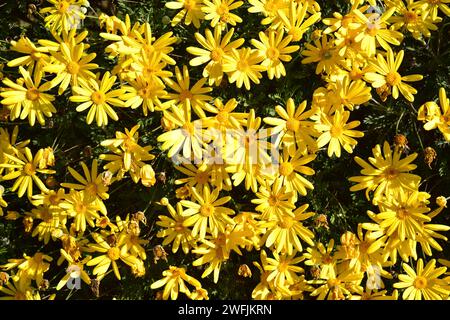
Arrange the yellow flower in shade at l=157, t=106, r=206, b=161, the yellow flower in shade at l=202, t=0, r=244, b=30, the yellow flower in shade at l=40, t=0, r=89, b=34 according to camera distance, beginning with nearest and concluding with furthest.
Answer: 1. the yellow flower in shade at l=157, t=106, r=206, b=161
2. the yellow flower in shade at l=202, t=0, r=244, b=30
3. the yellow flower in shade at l=40, t=0, r=89, b=34

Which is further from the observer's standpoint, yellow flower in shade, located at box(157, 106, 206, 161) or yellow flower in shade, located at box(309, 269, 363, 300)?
yellow flower in shade, located at box(309, 269, 363, 300)

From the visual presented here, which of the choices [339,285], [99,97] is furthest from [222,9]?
[339,285]

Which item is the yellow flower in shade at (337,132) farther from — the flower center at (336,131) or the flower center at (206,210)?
the flower center at (206,210)

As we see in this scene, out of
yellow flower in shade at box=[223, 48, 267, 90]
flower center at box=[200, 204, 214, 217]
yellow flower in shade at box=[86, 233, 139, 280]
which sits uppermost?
yellow flower in shade at box=[223, 48, 267, 90]

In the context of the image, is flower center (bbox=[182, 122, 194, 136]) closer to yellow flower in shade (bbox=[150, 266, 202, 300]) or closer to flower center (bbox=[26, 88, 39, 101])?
yellow flower in shade (bbox=[150, 266, 202, 300])

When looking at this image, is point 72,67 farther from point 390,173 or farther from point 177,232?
point 390,173

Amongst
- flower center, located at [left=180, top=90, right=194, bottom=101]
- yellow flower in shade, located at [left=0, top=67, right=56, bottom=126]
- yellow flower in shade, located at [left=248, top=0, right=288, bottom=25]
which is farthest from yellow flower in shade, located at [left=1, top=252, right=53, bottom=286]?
yellow flower in shade, located at [left=248, top=0, right=288, bottom=25]
